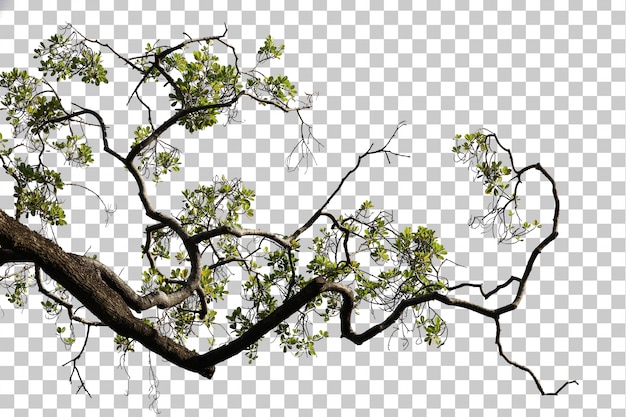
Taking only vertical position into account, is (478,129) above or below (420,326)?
above

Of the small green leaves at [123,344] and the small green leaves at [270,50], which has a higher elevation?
the small green leaves at [270,50]

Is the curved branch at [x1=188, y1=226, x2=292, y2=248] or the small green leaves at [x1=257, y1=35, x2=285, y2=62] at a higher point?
the small green leaves at [x1=257, y1=35, x2=285, y2=62]

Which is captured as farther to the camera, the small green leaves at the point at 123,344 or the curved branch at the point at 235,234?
the small green leaves at the point at 123,344

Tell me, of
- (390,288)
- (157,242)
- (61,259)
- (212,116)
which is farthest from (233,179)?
(61,259)

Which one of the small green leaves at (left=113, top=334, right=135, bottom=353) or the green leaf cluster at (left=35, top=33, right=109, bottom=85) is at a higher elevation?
the green leaf cluster at (left=35, top=33, right=109, bottom=85)

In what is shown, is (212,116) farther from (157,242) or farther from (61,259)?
(61,259)

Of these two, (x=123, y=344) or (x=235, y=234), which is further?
(x=123, y=344)

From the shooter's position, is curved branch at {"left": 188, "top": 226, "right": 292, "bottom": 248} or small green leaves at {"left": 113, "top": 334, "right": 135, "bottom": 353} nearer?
curved branch at {"left": 188, "top": 226, "right": 292, "bottom": 248}

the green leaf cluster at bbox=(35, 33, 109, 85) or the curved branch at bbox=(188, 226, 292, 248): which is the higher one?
the green leaf cluster at bbox=(35, 33, 109, 85)

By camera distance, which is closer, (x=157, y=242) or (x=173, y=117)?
(x=173, y=117)

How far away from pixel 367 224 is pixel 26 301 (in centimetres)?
358

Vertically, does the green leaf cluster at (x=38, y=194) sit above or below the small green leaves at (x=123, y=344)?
above

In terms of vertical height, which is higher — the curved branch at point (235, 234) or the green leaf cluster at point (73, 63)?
the green leaf cluster at point (73, 63)

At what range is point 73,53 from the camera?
274 inches
